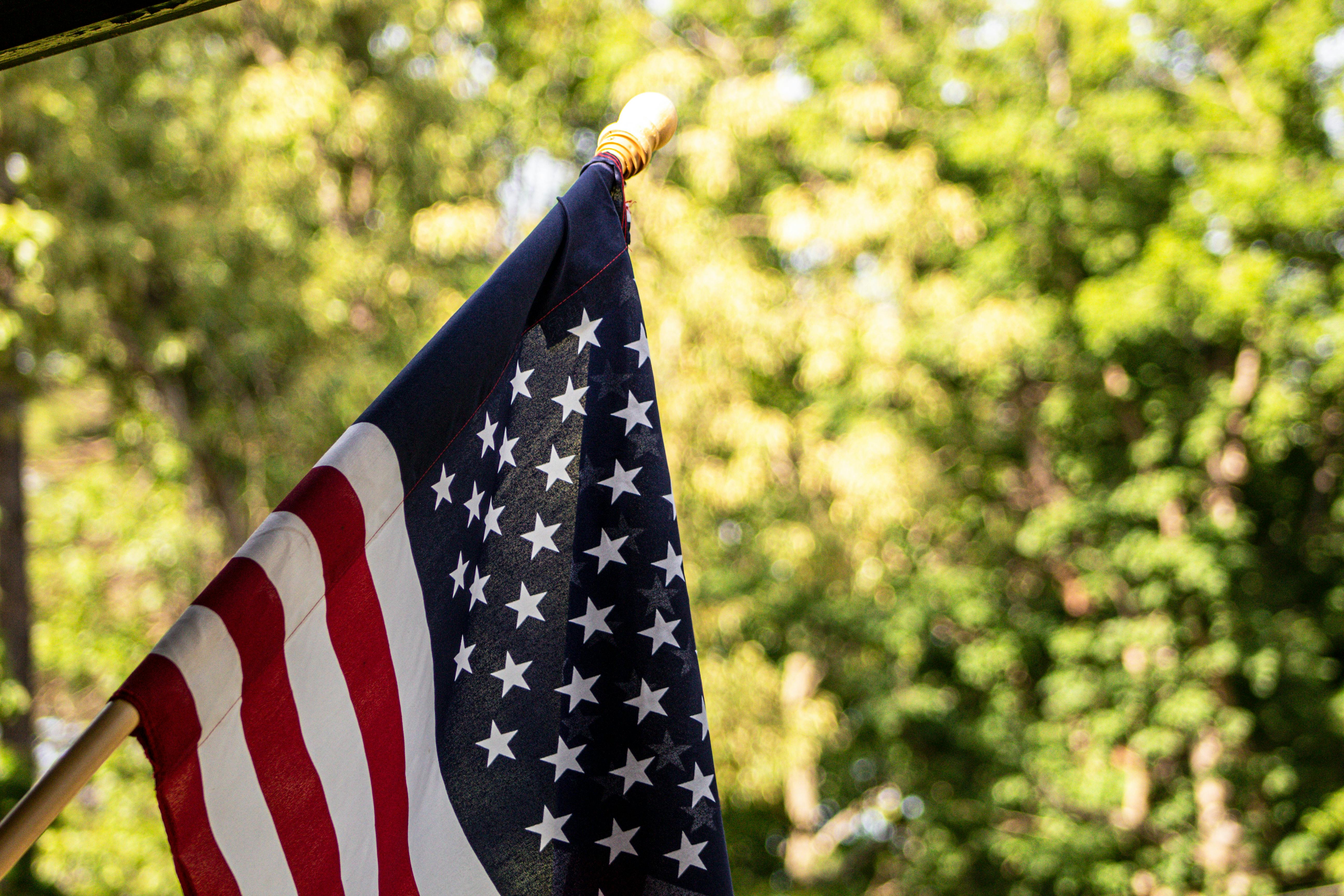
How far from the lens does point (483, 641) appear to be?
142cm

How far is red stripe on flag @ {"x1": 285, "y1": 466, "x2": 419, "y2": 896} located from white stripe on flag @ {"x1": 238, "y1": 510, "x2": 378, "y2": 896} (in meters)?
0.01

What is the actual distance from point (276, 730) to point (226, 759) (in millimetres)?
71

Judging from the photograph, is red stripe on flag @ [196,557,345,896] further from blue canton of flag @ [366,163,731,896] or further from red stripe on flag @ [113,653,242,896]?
blue canton of flag @ [366,163,731,896]

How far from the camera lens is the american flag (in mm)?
1104

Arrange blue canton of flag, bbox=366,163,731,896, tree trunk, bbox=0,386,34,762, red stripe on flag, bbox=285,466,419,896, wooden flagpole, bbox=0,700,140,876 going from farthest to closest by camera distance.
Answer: tree trunk, bbox=0,386,34,762, blue canton of flag, bbox=366,163,731,896, red stripe on flag, bbox=285,466,419,896, wooden flagpole, bbox=0,700,140,876

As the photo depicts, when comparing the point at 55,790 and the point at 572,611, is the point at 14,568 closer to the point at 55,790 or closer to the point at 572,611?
the point at 572,611

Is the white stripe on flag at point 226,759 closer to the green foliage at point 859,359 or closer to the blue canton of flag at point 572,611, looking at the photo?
the blue canton of flag at point 572,611

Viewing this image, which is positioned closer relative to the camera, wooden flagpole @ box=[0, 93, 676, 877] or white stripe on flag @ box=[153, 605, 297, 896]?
wooden flagpole @ box=[0, 93, 676, 877]

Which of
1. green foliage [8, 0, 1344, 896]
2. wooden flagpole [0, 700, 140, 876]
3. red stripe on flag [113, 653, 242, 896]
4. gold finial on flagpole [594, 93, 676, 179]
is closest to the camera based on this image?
wooden flagpole [0, 700, 140, 876]

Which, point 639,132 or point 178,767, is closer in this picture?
point 178,767

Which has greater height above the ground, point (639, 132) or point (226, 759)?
point (639, 132)

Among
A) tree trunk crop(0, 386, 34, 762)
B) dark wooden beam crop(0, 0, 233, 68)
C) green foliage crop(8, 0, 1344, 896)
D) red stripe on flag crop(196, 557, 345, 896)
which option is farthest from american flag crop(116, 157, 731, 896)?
tree trunk crop(0, 386, 34, 762)

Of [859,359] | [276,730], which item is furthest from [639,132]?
[859,359]

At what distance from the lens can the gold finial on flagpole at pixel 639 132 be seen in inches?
62.6
